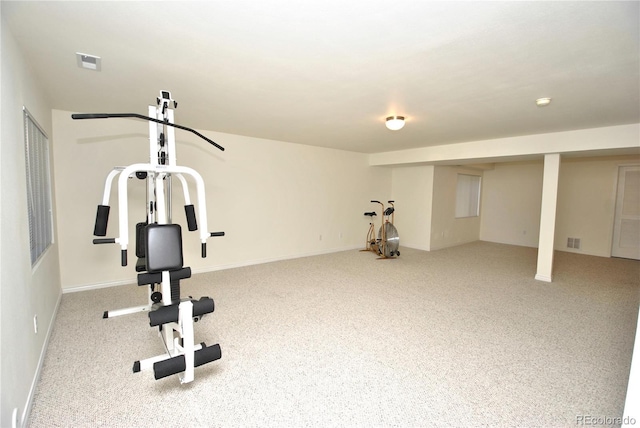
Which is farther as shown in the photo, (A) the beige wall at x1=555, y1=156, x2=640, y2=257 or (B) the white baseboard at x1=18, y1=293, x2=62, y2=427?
(A) the beige wall at x1=555, y1=156, x2=640, y2=257

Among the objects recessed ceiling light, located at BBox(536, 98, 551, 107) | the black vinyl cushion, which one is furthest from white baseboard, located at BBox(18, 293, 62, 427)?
recessed ceiling light, located at BBox(536, 98, 551, 107)

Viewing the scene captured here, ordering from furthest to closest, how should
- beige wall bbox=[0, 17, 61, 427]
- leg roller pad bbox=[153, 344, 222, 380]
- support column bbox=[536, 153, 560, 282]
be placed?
support column bbox=[536, 153, 560, 282] → leg roller pad bbox=[153, 344, 222, 380] → beige wall bbox=[0, 17, 61, 427]

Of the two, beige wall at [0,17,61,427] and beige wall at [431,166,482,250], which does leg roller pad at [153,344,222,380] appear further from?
beige wall at [431,166,482,250]

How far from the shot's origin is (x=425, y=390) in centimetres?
202

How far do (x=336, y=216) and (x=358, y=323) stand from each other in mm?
3554

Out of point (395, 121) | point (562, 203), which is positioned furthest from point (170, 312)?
point (562, 203)

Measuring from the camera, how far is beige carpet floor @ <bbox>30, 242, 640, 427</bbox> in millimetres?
1808

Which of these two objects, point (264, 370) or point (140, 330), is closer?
point (264, 370)

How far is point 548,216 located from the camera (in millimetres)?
4457

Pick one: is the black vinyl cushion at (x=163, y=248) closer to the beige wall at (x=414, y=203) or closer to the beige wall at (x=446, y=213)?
the beige wall at (x=414, y=203)

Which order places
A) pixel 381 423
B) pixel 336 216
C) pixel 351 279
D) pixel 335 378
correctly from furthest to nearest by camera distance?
1. pixel 336 216
2. pixel 351 279
3. pixel 335 378
4. pixel 381 423

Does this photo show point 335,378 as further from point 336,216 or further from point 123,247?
point 336,216

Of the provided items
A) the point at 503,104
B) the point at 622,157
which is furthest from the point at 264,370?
the point at 622,157

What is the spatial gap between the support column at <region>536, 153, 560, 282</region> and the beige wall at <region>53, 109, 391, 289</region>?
3328mm
